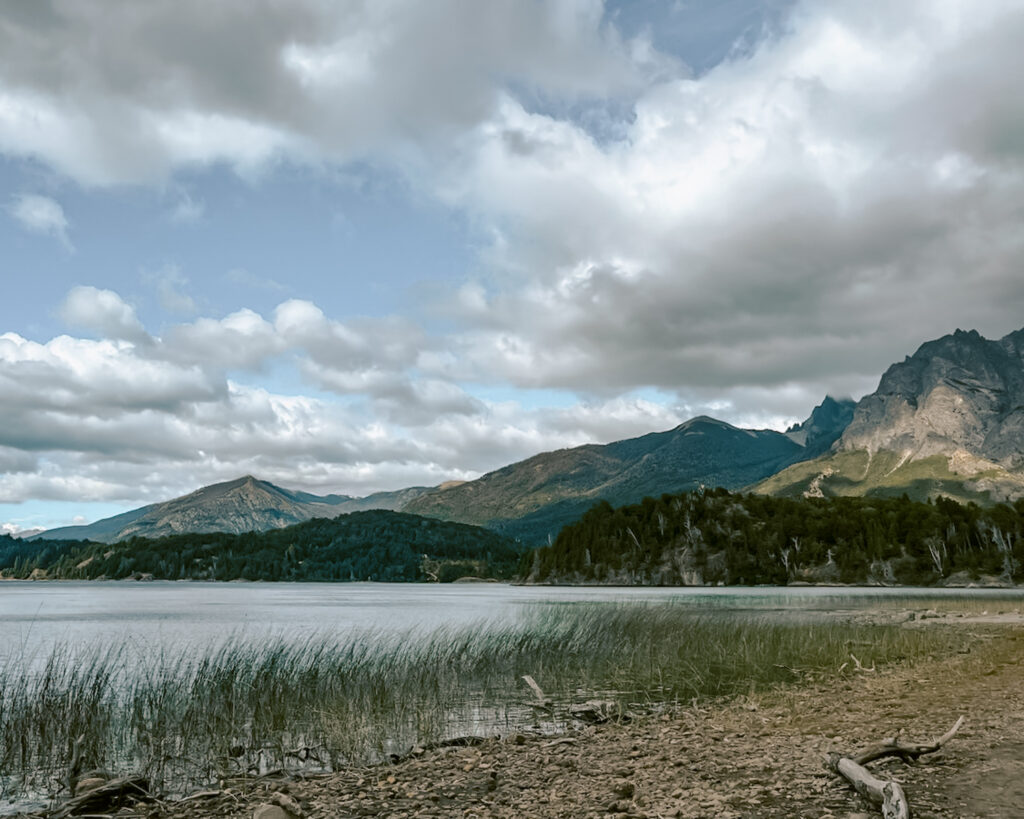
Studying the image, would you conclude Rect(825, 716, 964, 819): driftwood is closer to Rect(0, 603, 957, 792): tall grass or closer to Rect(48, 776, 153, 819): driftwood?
Rect(0, 603, 957, 792): tall grass

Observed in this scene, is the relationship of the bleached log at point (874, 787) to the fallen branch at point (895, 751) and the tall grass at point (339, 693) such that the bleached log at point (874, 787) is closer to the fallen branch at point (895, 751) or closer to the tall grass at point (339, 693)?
the fallen branch at point (895, 751)

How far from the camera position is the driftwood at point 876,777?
9.90 m

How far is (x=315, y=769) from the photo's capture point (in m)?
16.5

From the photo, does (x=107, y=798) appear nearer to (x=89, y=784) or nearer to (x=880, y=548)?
(x=89, y=784)

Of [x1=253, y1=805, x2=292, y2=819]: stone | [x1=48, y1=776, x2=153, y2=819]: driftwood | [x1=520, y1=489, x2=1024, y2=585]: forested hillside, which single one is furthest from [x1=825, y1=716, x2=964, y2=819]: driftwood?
[x1=520, y1=489, x2=1024, y2=585]: forested hillside

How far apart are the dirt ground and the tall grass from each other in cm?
282

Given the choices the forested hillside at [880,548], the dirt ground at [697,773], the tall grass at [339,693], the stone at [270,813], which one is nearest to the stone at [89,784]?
the tall grass at [339,693]

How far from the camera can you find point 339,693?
22.2m

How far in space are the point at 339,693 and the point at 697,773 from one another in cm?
1249

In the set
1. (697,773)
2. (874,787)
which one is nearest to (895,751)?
(874,787)

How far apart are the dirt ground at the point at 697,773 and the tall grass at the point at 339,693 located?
2.82 metres

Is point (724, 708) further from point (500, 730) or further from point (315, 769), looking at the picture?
point (315, 769)

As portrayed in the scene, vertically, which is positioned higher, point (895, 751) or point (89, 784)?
point (895, 751)

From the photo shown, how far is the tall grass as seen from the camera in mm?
17375
